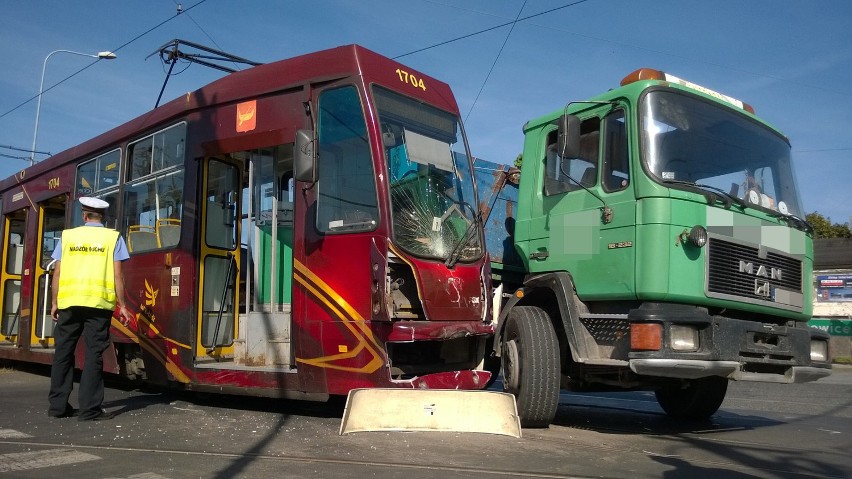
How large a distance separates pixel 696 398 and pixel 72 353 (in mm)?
5988

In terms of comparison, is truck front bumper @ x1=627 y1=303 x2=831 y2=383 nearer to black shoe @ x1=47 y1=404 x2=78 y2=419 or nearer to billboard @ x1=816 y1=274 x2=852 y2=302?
black shoe @ x1=47 y1=404 x2=78 y2=419

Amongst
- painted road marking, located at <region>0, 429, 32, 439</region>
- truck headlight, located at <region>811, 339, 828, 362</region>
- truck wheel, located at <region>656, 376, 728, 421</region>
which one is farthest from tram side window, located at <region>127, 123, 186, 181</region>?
truck headlight, located at <region>811, 339, 828, 362</region>

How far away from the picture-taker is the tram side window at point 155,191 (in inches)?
288

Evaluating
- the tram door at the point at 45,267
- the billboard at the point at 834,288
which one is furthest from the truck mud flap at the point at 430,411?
the billboard at the point at 834,288

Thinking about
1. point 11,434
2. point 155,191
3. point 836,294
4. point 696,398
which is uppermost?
point 155,191

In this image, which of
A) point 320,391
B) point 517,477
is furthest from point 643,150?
point 320,391

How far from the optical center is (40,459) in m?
4.43

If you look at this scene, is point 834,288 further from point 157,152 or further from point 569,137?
point 157,152

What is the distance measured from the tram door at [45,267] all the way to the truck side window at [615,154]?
7.53 m

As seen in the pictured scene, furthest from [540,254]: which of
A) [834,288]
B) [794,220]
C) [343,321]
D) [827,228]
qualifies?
[827,228]

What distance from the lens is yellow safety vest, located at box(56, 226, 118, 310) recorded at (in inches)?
237

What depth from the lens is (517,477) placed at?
13.6ft

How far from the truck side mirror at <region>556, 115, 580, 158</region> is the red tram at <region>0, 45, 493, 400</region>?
3.54ft

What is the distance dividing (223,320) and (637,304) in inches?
164
